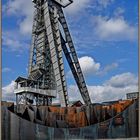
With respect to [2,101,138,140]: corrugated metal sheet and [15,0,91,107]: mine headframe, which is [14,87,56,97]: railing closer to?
[15,0,91,107]: mine headframe

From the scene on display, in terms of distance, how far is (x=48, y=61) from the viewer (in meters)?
27.5

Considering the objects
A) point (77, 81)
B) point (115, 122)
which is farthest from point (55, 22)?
point (115, 122)

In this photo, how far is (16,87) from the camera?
81.2 ft

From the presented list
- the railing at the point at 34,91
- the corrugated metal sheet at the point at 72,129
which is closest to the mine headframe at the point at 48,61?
the railing at the point at 34,91

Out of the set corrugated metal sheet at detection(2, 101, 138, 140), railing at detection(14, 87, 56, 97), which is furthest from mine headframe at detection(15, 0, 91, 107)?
corrugated metal sheet at detection(2, 101, 138, 140)

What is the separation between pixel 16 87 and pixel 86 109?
7409mm

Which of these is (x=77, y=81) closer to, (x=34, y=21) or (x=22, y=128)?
(x=34, y=21)

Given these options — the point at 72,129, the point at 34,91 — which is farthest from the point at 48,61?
the point at 72,129

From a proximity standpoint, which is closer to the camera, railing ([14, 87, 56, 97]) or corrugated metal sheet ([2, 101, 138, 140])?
corrugated metal sheet ([2, 101, 138, 140])

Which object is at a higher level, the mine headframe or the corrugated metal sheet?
the mine headframe

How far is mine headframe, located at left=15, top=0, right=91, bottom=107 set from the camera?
25.5 m

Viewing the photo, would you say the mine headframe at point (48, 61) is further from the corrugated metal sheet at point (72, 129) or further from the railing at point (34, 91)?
the corrugated metal sheet at point (72, 129)

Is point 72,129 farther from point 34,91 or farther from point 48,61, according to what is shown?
point 48,61

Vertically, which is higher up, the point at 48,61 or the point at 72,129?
the point at 48,61
